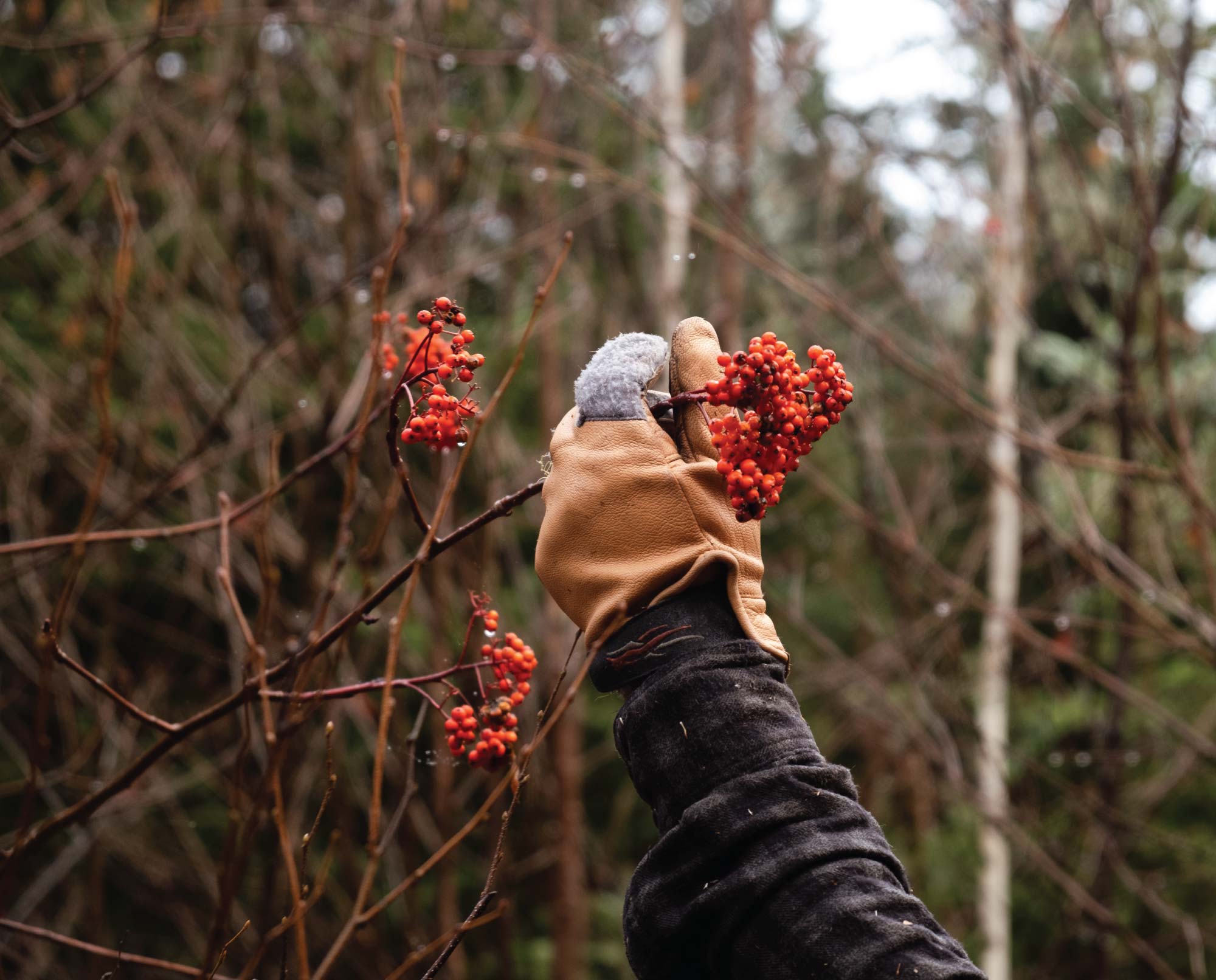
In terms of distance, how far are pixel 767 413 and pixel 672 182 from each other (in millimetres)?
5120

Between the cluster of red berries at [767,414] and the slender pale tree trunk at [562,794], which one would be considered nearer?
the cluster of red berries at [767,414]

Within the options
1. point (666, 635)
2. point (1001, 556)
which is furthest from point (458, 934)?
point (1001, 556)

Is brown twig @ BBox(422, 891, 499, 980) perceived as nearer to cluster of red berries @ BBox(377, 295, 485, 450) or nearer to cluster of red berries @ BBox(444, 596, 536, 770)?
cluster of red berries @ BBox(444, 596, 536, 770)

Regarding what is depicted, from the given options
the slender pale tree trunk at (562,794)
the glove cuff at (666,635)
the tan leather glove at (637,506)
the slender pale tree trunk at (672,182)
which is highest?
the slender pale tree trunk at (672,182)

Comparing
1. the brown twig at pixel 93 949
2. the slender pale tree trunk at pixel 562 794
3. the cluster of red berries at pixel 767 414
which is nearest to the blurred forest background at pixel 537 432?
the slender pale tree trunk at pixel 562 794

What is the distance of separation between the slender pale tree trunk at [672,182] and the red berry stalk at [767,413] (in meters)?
4.31

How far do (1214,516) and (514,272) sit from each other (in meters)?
3.57

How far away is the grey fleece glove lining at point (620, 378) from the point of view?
48.4 inches

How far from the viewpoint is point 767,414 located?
1115 mm

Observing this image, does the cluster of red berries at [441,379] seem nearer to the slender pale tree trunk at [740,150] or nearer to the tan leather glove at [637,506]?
the tan leather glove at [637,506]

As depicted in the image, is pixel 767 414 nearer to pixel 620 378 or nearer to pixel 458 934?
pixel 620 378

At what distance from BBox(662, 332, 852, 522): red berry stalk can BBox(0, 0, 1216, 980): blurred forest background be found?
1419 mm

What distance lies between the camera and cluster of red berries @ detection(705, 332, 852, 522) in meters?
1.10

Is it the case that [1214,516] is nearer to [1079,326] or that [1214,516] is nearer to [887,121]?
[1079,326]
